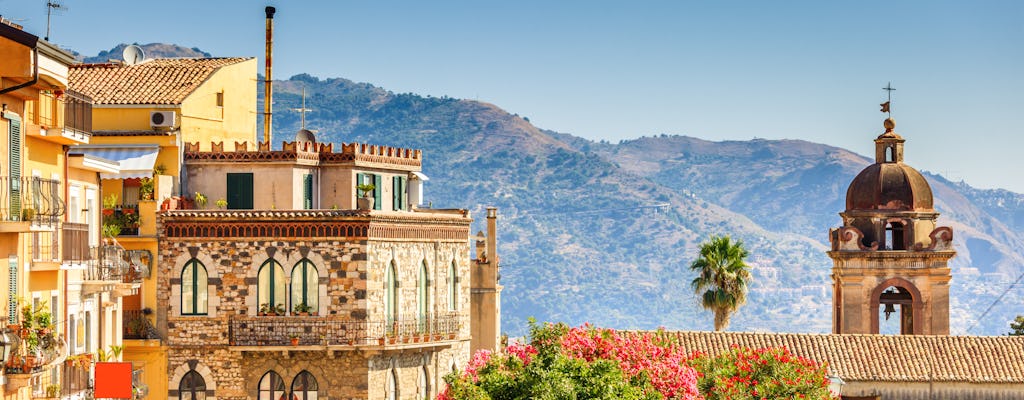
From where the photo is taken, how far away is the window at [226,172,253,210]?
198ft

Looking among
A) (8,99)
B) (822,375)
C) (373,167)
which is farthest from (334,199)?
(8,99)

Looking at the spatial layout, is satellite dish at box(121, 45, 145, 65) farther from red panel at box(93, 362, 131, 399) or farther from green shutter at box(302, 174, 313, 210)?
red panel at box(93, 362, 131, 399)

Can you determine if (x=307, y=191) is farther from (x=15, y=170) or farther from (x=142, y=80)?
(x=15, y=170)

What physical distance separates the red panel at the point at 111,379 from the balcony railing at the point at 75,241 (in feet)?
7.28

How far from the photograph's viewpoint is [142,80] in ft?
198

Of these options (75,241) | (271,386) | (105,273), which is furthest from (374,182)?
(75,241)

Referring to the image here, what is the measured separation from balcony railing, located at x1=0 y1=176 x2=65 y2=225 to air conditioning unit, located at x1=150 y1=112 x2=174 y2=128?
20.3 meters

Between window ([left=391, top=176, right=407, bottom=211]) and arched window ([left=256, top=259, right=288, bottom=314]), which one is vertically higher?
window ([left=391, top=176, right=407, bottom=211])

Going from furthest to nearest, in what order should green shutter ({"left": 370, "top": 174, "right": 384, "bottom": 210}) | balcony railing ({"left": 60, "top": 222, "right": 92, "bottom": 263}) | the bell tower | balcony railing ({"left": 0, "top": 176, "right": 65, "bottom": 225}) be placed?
the bell tower
green shutter ({"left": 370, "top": 174, "right": 384, "bottom": 210})
balcony railing ({"left": 60, "top": 222, "right": 92, "bottom": 263})
balcony railing ({"left": 0, "top": 176, "right": 65, "bottom": 225})

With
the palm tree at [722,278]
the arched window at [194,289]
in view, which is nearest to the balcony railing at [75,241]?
the arched window at [194,289]

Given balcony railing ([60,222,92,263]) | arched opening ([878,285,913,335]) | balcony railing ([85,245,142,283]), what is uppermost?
balcony railing ([60,222,92,263])

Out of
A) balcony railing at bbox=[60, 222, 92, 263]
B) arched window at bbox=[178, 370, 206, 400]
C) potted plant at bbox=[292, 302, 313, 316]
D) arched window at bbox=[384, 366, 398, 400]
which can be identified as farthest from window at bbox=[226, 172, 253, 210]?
balcony railing at bbox=[60, 222, 92, 263]

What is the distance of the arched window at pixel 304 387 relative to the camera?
5753cm

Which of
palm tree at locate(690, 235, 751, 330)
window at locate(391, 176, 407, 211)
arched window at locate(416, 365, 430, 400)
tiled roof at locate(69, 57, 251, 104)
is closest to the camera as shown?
tiled roof at locate(69, 57, 251, 104)
